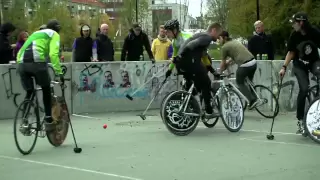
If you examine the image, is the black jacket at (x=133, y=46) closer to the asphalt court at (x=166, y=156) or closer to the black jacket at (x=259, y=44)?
the black jacket at (x=259, y=44)

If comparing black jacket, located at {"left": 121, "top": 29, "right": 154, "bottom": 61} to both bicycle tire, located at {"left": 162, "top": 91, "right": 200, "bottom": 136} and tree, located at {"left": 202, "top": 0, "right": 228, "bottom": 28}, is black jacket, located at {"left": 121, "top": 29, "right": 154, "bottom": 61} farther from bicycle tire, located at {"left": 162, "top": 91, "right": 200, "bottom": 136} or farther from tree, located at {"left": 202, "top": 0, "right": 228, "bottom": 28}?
tree, located at {"left": 202, "top": 0, "right": 228, "bottom": 28}

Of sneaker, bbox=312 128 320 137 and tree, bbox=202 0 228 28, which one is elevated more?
tree, bbox=202 0 228 28

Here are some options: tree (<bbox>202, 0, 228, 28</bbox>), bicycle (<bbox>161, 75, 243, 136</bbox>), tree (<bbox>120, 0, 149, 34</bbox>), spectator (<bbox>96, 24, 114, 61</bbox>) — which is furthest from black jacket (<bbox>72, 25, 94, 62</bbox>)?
tree (<bbox>120, 0, 149, 34</bbox>)

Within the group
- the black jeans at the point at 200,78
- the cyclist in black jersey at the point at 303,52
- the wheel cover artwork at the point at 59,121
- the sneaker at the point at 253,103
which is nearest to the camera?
the wheel cover artwork at the point at 59,121

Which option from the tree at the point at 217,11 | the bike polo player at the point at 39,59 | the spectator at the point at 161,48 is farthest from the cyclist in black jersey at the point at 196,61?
the tree at the point at 217,11

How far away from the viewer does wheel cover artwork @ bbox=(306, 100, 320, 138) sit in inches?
308

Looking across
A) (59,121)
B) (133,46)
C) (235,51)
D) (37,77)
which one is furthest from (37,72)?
(133,46)

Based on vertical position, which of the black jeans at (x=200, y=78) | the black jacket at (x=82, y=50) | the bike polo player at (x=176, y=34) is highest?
the bike polo player at (x=176, y=34)

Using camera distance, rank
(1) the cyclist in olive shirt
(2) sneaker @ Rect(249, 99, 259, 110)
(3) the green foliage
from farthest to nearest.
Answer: (3) the green foliage < (2) sneaker @ Rect(249, 99, 259, 110) < (1) the cyclist in olive shirt

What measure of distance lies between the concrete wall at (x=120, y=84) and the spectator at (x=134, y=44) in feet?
3.39

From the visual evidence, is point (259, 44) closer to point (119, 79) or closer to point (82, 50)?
point (119, 79)

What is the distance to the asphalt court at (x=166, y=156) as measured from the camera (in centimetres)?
632

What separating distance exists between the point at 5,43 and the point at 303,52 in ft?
21.0

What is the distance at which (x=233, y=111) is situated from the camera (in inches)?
359
